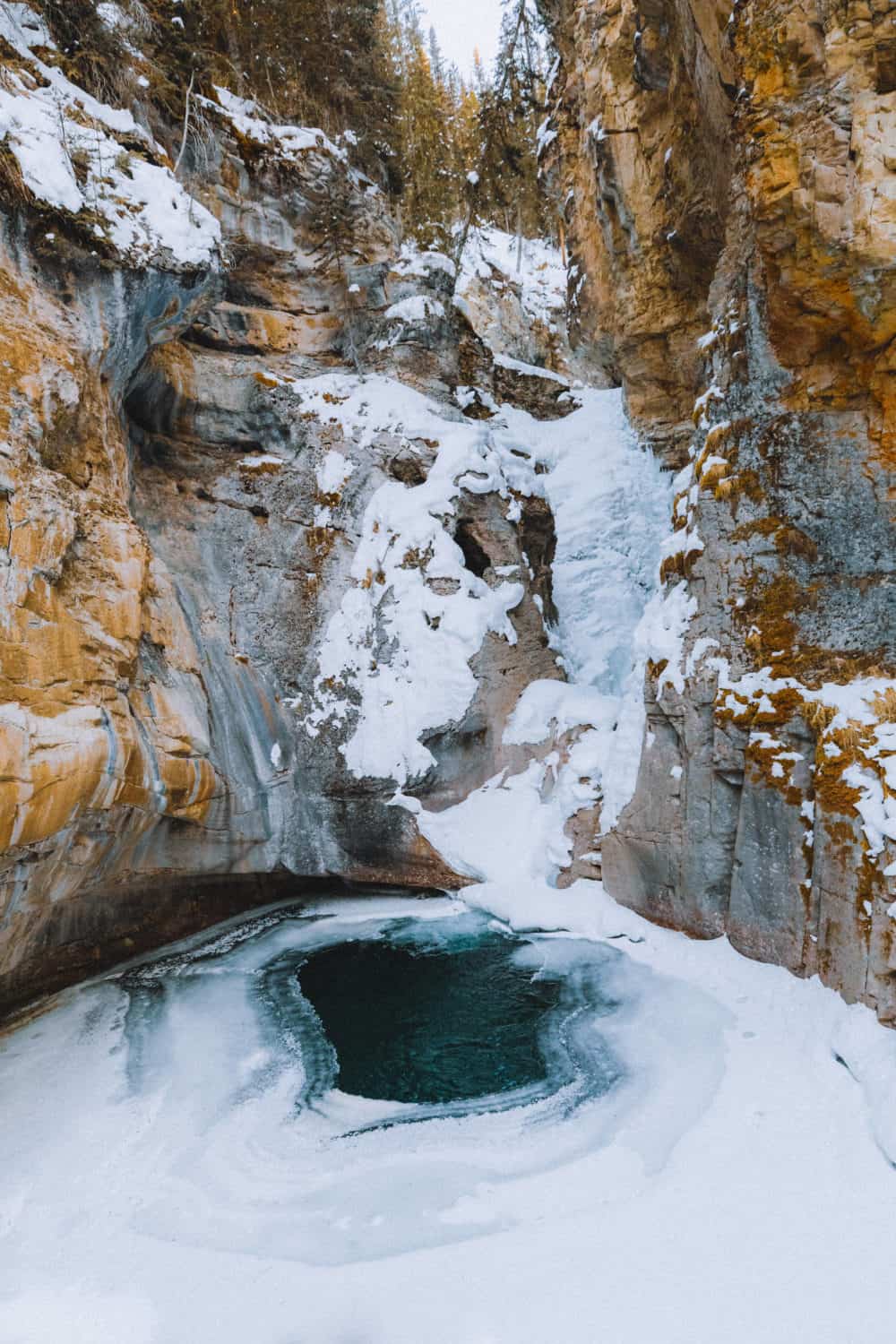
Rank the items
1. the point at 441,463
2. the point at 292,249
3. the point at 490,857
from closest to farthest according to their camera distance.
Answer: the point at 490,857, the point at 441,463, the point at 292,249

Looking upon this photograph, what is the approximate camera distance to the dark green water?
5961 mm

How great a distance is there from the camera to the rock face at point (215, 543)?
22.2 ft

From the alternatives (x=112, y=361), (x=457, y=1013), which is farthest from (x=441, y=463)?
(x=457, y=1013)

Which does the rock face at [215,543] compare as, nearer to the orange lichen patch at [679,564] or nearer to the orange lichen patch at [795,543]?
the orange lichen patch at [679,564]

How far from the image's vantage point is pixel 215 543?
10.4 meters

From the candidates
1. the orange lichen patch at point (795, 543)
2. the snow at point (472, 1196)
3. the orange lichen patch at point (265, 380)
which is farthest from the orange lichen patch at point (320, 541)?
the snow at point (472, 1196)

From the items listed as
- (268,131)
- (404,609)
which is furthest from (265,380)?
(268,131)

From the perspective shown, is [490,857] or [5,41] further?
[490,857]

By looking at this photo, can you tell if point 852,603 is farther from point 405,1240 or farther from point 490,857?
point 405,1240

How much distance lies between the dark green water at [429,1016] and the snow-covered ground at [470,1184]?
48cm

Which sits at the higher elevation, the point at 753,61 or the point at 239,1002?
the point at 753,61

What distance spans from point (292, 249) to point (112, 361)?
20.1 feet

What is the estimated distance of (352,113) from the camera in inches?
597

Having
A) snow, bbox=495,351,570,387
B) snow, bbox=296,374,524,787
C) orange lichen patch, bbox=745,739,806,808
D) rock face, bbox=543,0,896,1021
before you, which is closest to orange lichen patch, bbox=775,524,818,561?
rock face, bbox=543,0,896,1021
